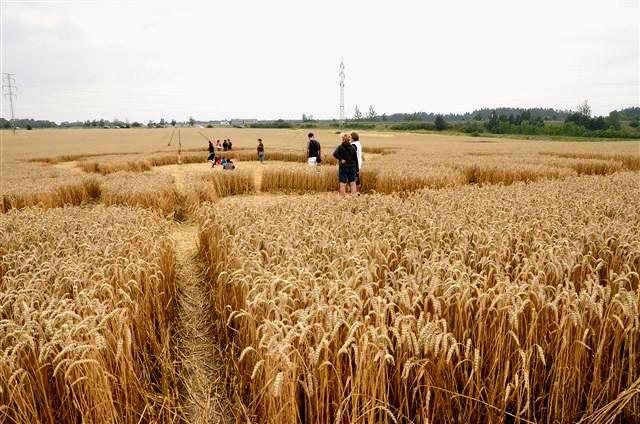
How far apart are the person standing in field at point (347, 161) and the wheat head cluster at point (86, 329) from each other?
19.5 ft

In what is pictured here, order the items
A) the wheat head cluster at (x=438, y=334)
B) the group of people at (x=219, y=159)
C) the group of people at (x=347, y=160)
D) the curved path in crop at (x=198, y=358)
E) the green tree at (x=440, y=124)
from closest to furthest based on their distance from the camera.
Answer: the wheat head cluster at (x=438, y=334) → the curved path in crop at (x=198, y=358) → the group of people at (x=347, y=160) → the group of people at (x=219, y=159) → the green tree at (x=440, y=124)

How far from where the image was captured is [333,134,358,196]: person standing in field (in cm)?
1032

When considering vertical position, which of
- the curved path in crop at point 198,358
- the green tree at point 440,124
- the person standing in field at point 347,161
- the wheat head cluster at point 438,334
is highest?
the green tree at point 440,124

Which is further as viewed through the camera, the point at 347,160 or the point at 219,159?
the point at 219,159

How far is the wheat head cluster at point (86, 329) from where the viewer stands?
223cm

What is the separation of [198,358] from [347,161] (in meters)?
7.71

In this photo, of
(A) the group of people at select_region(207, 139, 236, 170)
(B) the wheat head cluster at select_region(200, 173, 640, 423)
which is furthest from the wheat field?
(A) the group of people at select_region(207, 139, 236, 170)

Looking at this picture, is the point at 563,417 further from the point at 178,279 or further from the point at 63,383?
the point at 178,279

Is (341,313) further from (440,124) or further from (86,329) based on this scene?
(440,124)

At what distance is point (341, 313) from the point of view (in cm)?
227

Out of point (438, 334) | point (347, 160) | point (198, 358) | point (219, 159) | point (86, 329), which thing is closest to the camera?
point (438, 334)

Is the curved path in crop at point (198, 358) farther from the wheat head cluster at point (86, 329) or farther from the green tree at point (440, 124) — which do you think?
the green tree at point (440, 124)

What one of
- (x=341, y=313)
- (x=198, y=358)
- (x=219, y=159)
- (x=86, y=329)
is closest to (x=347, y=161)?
(x=198, y=358)

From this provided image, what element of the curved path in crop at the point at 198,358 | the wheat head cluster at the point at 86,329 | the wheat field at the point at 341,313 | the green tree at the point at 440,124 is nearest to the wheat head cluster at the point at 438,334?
the wheat field at the point at 341,313
